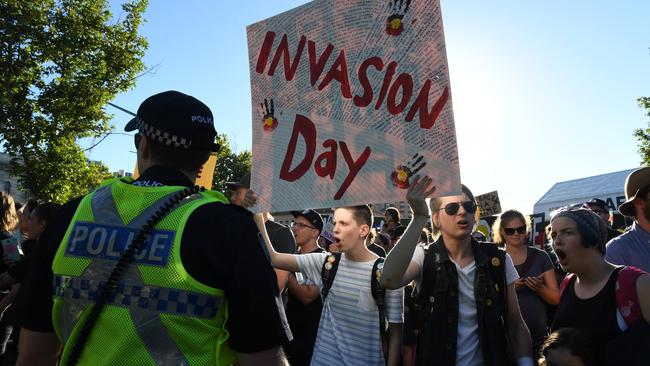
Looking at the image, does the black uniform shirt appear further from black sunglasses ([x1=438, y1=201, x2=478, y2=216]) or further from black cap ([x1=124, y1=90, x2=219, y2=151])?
black sunglasses ([x1=438, y1=201, x2=478, y2=216])

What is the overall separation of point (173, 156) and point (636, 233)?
10.5ft

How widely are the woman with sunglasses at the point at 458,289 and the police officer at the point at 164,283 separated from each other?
133cm

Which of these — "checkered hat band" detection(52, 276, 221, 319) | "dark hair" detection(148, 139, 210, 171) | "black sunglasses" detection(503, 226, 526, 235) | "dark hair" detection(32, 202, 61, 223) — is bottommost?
"checkered hat band" detection(52, 276, 221, 319)

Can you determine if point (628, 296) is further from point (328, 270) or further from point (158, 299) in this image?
point (158, 299)

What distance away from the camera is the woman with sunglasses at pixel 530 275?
4625mm

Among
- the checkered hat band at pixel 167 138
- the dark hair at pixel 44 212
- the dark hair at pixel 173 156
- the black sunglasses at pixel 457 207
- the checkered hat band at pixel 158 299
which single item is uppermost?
the dark hair at pixel 44 212

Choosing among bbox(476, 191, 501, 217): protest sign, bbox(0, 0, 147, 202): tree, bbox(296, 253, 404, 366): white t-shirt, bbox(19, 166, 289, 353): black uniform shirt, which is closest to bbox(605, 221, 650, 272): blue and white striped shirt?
bbox(296, 253, 404, 366): white t-shirt

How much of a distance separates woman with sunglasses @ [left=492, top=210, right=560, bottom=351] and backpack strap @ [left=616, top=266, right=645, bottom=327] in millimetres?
1853

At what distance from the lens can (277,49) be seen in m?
3.59

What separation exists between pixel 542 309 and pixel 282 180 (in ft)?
8.72

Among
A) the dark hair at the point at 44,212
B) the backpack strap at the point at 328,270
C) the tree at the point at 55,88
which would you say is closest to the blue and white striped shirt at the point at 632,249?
the backpack strap at the point at 328,270

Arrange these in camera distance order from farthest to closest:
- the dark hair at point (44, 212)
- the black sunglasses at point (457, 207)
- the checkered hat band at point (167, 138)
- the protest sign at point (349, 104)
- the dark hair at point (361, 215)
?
the dark hair at point (44, 212) → the dark hair at point (361, 215) → the black sunglasses at point (457, 207) → the protest sign at point (349, 104) → the checkered hat band at point (167, 138)

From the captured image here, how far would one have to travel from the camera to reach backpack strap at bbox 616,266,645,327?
260 cm

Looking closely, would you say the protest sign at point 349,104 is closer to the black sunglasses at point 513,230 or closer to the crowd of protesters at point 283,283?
the crowd of protesters at point 283,283
